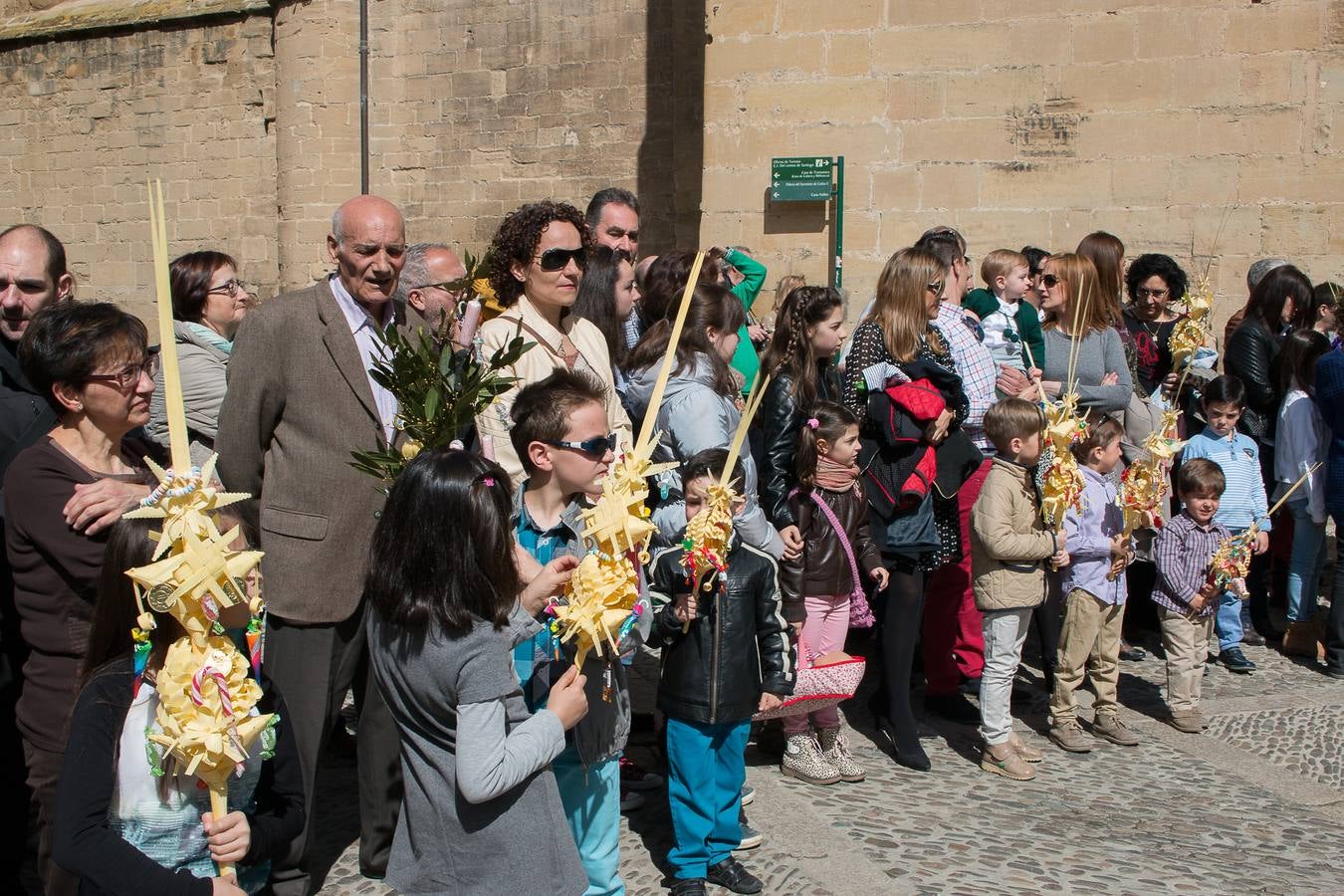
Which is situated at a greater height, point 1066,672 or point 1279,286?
point 1279,286

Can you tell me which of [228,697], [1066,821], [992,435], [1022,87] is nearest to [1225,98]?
[1022,87]

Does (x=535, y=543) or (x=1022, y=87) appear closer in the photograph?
(x=535, y=543)

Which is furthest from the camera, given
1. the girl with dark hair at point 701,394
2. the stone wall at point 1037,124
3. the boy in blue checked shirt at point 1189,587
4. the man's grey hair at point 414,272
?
the stone wall at point 1037,124

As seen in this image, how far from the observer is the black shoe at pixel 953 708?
607 centimetres

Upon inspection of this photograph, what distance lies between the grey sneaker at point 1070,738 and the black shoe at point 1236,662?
161cm

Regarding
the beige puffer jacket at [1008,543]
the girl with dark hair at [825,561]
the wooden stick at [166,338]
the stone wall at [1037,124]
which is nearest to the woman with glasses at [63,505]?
the wooden stick at [166,338]

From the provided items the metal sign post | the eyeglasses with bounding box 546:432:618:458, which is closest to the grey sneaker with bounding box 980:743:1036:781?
the eyeglasses with bounding box 546:432:618:458

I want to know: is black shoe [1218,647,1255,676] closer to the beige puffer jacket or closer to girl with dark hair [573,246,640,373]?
the beige puffer jacket

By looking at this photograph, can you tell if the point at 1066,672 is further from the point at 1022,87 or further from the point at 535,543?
the point at 1022,87

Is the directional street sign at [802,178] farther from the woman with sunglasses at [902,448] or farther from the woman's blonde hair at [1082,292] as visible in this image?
the woman with sunglasses at [902,448]

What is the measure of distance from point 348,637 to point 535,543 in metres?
0.92

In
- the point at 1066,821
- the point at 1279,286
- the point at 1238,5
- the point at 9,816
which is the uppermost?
the point at 1238,5

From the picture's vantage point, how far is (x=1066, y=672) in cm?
580

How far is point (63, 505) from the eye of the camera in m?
3.51
